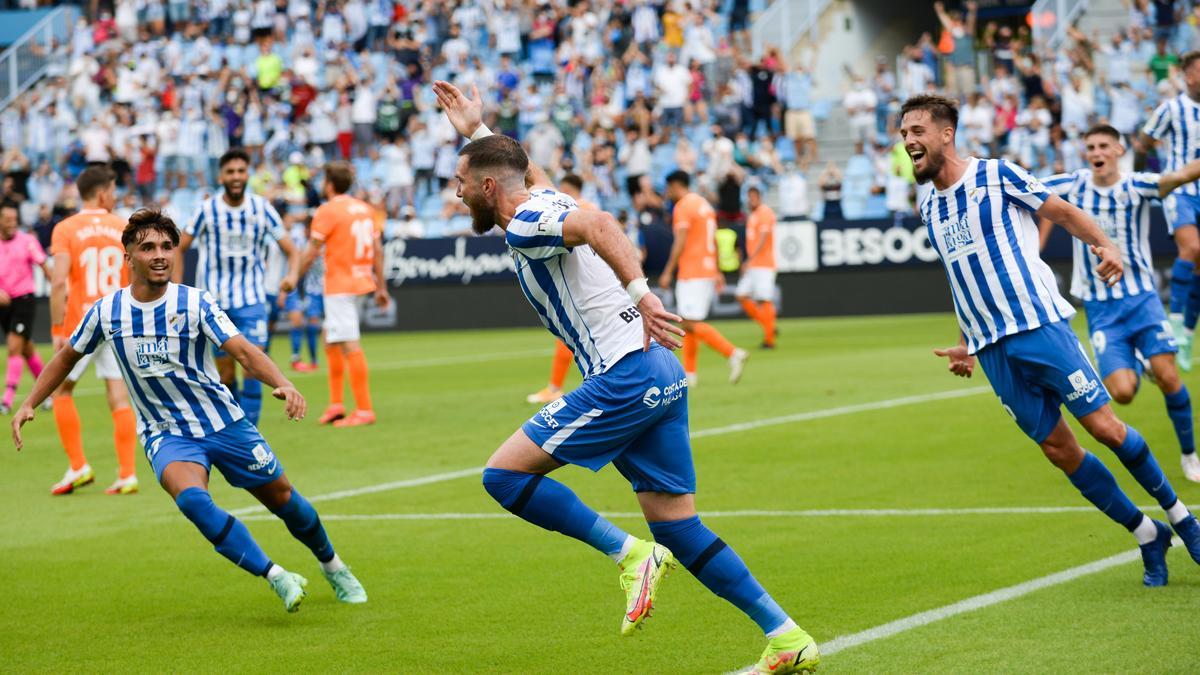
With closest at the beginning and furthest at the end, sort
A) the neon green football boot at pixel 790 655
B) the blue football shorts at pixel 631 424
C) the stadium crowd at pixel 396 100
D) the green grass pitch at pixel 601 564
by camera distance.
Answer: the neon green football boot at pixel 790 655 < the blue football shorts at pixel 631 424 < the green grass pitch at pixel 601 564 < the stadium crowd at pixel 396 100

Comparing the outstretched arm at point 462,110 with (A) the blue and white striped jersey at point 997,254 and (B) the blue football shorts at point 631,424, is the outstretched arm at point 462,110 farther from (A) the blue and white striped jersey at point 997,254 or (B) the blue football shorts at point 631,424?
(A) the blue and white striped jersey at point 997,254

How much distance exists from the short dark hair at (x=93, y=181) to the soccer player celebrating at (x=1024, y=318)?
21.8ft

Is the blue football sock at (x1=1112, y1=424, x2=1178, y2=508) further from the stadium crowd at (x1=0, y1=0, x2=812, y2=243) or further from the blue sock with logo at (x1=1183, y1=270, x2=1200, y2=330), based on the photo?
the stadium crowd at (x1=0, y1=0, x2=812, y2=243)

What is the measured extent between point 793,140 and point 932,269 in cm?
613

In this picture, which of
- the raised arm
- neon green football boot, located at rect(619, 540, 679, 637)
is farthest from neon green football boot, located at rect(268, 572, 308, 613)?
the raised arm

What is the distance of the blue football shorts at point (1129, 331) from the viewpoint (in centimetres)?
1009

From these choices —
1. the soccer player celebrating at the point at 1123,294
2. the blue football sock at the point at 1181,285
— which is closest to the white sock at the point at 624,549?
the soccer player celebrating at the point at 1123,294

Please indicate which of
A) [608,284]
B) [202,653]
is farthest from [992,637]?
[202,653]

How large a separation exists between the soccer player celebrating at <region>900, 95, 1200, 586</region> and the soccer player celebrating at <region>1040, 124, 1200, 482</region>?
109 inches

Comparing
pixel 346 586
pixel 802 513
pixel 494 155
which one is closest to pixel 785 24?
pixel 802 513

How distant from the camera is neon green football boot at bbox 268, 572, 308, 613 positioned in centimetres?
717

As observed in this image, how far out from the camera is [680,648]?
21.6ft

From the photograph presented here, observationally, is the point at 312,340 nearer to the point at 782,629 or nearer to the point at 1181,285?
the point at 1181,285

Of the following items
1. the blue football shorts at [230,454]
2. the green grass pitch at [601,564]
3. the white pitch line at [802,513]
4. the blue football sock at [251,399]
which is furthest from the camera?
the blue football sock at [251,399]
